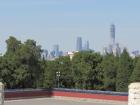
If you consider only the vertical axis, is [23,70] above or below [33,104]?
above

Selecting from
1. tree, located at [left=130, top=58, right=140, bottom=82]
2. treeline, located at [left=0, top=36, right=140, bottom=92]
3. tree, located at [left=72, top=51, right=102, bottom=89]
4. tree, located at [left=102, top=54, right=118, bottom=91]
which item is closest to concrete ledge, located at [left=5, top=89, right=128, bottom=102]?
treeline, located at [left=0, top=36, right=140, bottom=92]

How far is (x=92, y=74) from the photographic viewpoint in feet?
141

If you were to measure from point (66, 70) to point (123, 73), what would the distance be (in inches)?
258

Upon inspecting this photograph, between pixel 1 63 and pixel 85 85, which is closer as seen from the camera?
pixel 1 63

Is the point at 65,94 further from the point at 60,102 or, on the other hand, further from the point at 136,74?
the point at 136,74

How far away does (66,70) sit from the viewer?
4491 cm

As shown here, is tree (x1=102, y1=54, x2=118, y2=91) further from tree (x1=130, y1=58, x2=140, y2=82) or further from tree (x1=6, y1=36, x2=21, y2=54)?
tree (x1=6, y1=36, x2=21, y2=54)

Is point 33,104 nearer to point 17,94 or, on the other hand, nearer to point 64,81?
point 17,94

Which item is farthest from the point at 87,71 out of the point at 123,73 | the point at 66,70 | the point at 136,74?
the point at 136,74

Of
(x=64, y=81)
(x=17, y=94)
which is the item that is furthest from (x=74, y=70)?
(x=17, y=94)

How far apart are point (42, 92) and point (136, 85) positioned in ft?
107

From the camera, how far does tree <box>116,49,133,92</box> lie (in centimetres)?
4080

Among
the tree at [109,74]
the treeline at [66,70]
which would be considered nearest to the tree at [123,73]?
the treeline at [66,70]

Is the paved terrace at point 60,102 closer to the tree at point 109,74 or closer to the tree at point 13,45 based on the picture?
the tree at point 109,74
